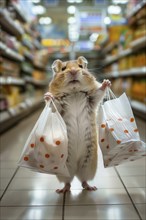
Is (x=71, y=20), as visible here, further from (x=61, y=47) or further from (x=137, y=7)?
(x=137, y=7)

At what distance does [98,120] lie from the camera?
7.32ft

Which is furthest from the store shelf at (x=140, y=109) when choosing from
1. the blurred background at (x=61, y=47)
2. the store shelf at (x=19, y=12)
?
the store shelf at (x=19, y=12)

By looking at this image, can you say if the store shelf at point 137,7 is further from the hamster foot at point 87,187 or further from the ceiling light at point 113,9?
the ceiling light at point 113,9

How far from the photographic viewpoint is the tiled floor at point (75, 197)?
6.22 ft

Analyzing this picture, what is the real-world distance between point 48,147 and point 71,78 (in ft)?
1.50

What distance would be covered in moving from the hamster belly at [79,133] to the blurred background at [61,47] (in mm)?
267

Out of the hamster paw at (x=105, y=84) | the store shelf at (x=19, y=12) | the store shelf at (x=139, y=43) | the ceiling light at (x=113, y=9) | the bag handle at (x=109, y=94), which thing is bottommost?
the bag handle at (x=109, y=94)

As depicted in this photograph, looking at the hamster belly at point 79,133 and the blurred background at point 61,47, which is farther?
the blurred background at point 61,47

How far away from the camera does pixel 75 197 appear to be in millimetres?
2176

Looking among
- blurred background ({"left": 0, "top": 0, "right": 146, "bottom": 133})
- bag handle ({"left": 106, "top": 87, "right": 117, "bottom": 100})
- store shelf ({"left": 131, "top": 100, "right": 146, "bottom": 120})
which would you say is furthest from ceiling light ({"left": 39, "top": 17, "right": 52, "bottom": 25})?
bag handle ({"left": 106, "top": 87, "right": 117, "bottom": 100})

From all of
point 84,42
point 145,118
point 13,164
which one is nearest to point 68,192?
point 13,164

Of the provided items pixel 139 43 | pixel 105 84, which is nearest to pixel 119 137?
pixel 105 84

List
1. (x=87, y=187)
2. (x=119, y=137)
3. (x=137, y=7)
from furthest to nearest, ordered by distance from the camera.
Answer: (x=137, y=7) < (x=87, y=187) < (x=119, y=137)

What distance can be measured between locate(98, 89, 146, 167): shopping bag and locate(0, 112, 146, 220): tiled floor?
0.83 ft
